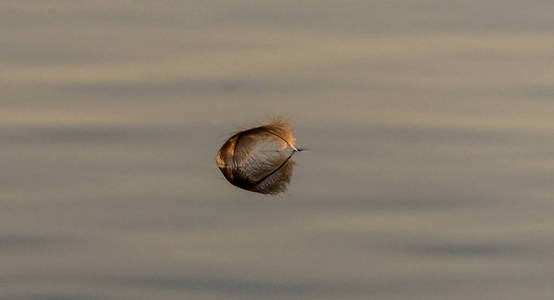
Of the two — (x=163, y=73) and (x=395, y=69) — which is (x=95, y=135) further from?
(x=395, y=69)

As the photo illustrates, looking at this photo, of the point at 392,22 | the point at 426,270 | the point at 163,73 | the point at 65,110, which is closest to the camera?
the point at 426,270

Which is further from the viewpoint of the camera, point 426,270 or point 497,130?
point 497,130

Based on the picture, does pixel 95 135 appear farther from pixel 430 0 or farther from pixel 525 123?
pixel 430 0

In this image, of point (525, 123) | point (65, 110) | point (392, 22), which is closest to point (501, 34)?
Result: point (392, 22)

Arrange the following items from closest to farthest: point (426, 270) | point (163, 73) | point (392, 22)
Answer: point (426, 270) → point (163, 73) → point (392, 22)

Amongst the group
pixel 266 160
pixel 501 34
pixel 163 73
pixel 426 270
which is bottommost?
pixel 426 270

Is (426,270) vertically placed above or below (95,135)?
below
